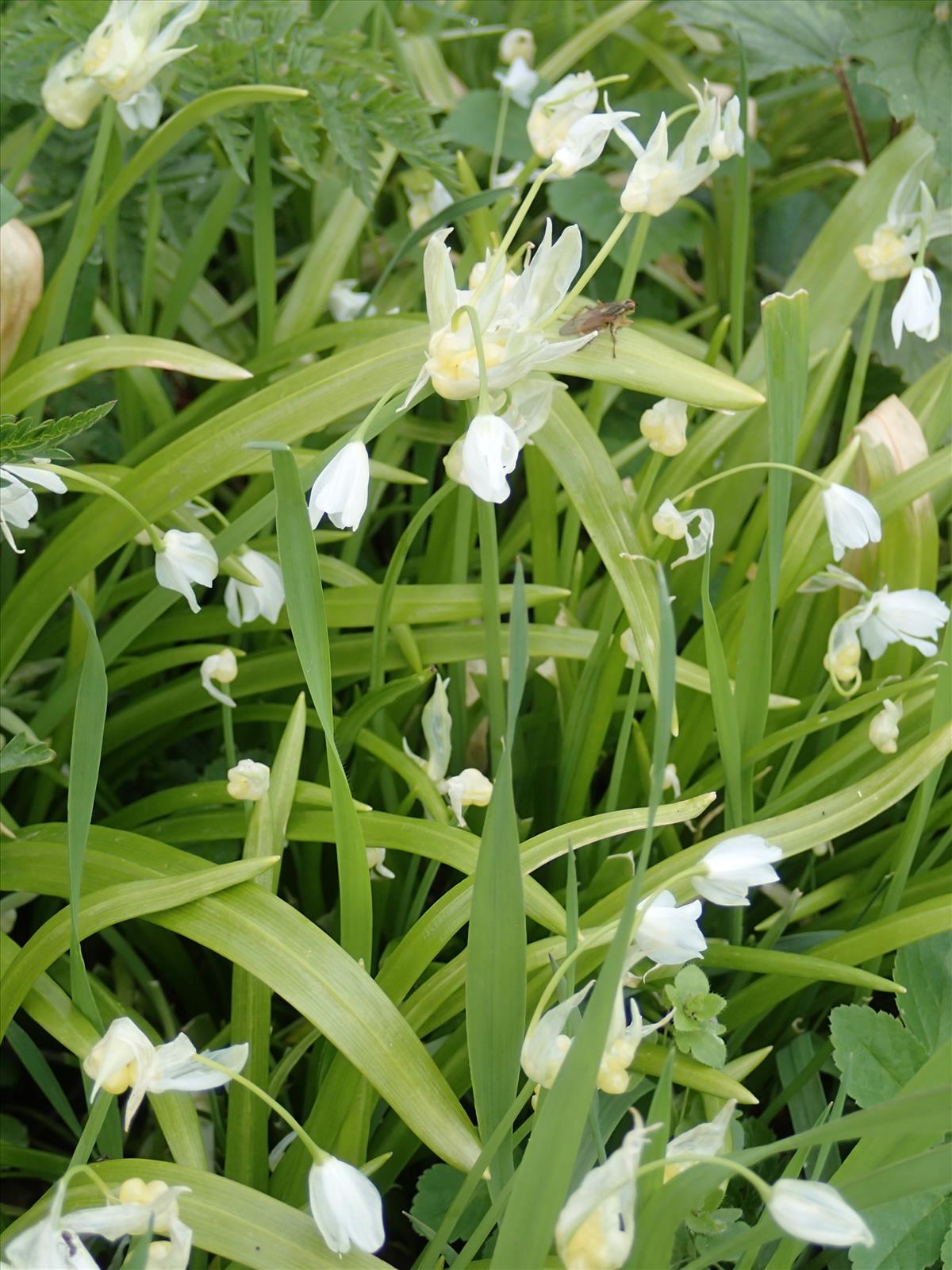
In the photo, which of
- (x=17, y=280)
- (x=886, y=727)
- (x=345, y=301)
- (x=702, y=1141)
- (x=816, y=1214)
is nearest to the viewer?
(x=816, y=1214)

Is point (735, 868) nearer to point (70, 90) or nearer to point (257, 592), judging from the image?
point (257, 592)

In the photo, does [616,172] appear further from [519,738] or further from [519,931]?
[519,931]

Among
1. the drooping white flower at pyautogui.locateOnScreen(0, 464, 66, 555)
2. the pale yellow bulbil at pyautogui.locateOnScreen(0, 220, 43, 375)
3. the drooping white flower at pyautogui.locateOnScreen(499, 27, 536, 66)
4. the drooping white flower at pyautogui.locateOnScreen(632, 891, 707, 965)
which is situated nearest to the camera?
the drooping white flower at pyautogui.locateOnScreen(632, 891, 707, 965)

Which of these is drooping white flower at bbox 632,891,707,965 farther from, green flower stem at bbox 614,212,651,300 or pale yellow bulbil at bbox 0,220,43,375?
pale yellow bulbil at bbox 0,220,43,375

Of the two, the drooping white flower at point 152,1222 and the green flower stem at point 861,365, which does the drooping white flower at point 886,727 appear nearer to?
the green flower stem at point 861,365

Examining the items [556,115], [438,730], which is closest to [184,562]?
[438,730]

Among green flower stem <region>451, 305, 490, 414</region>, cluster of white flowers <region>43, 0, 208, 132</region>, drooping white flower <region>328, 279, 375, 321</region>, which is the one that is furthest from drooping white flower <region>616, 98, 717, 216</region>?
drooping white flower <region>328, 279, 375, 321</region>

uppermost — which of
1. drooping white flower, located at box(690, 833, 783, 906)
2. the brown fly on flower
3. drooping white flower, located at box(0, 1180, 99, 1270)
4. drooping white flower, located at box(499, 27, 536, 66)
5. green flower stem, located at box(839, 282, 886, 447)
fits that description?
drooping white flower, located at box(499, 27, 536, 66)
